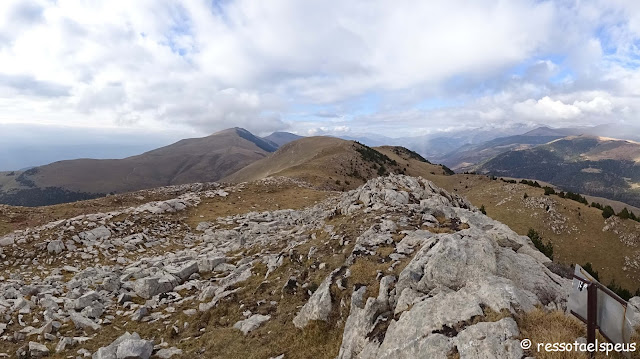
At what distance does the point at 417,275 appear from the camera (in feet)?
40.8

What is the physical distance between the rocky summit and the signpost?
61.2 inches

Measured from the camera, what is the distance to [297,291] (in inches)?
633

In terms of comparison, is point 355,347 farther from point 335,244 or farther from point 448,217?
point 448,217

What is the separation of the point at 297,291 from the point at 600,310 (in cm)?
1196

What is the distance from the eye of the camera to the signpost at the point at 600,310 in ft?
22.1

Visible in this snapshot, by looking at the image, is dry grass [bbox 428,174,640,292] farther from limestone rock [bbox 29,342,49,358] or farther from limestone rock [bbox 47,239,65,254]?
limestone rock [bbox 47,239,65,254]

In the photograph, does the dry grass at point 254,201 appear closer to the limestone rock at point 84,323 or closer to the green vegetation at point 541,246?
the limestone rock at point 84,323

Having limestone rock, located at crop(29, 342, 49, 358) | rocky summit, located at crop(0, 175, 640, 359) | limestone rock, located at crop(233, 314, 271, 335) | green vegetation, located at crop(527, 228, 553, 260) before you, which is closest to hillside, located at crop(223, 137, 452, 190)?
green vegetation, located at crop(527, 228, 553, 260)

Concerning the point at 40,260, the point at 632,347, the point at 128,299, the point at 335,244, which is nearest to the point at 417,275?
the point at 632,347

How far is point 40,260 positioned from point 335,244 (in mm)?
23332

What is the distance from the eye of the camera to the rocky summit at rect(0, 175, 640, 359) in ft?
32.1

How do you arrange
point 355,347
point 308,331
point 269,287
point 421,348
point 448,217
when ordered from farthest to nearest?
1. point 448,217
2. point 269,287
3. point 308,331
4. point 355,347
5. point 421,348

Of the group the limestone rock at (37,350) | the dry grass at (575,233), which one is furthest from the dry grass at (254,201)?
the dry grass at (575,233)

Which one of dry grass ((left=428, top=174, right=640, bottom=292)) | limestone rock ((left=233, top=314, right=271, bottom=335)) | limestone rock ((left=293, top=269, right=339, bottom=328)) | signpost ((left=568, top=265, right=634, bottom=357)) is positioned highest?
Result: signpost ((left=568, top=265, right=634, bottom=357))
